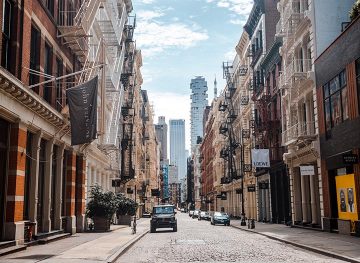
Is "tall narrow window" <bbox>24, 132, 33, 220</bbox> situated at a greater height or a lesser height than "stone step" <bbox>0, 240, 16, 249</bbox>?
greater

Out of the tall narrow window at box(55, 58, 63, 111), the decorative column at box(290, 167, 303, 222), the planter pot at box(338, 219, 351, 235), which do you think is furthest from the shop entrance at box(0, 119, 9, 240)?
the decorative column at box(290, 167, 303, 222)

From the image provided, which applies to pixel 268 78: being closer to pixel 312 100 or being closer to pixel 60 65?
pixel 312 100

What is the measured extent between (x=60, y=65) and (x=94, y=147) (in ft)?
35.6

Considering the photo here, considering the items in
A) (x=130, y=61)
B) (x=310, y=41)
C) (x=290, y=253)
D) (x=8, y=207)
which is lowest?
(x=290, y=253)

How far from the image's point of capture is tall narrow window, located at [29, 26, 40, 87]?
2175 cm

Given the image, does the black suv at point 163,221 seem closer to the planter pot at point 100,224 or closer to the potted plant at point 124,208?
the planter pot at point 100,224

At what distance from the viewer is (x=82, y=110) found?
2173cm

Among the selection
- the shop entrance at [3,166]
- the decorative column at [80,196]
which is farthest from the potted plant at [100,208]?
the shop entrance at [3,166]

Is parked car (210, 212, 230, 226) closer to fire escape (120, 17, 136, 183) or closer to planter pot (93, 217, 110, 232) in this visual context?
fire escape (120, 17, 136, 183)

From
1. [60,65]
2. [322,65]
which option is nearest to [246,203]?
[322,65]

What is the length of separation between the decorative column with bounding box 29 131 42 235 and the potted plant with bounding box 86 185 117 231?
10.7 meters

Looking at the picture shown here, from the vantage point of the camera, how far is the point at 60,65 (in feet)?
87.2

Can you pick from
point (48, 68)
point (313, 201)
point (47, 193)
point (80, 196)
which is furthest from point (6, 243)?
point (313, 201)

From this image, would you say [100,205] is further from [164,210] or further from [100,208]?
[164,210]
